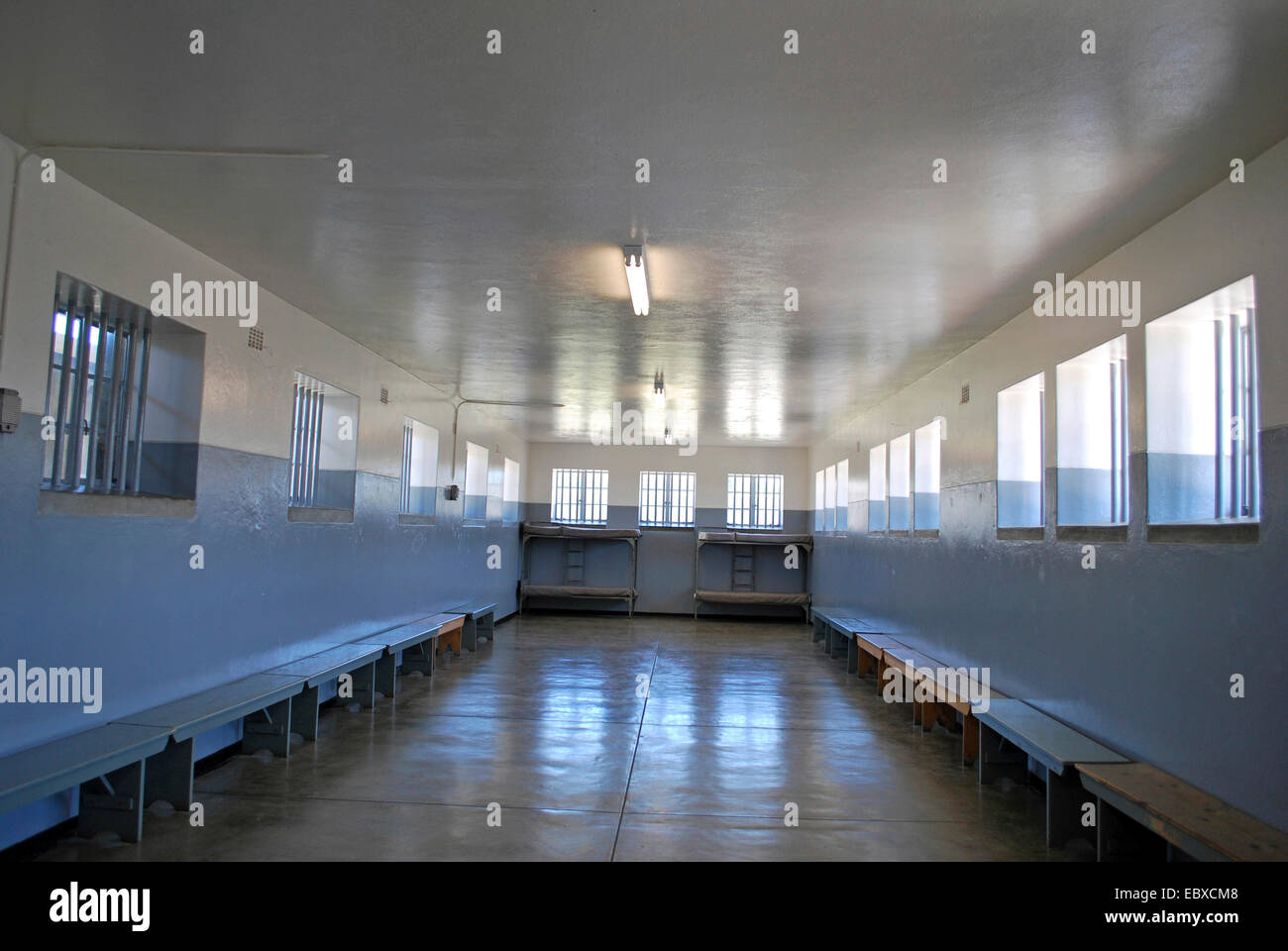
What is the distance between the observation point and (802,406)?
33.1 ft

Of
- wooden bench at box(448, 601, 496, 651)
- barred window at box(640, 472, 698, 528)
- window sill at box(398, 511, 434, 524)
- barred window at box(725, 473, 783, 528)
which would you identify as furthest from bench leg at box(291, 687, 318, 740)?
barred window at box(725, 473, 783, 528)

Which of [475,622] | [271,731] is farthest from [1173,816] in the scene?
[475,622]

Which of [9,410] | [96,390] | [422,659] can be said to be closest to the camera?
[9,410]

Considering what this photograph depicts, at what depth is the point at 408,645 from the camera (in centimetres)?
737

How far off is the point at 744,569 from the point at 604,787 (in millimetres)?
9953

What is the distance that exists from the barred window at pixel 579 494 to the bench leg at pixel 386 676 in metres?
8.06

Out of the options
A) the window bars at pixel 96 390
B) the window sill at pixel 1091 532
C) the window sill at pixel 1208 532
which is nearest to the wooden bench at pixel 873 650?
the window sill at pixel 1091 532

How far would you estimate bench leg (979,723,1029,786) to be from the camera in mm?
5176

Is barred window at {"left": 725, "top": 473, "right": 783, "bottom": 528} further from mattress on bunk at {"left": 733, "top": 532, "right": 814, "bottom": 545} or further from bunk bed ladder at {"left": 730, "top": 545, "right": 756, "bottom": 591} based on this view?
mattress on bunk at {"left": 733, "top": 532, "right": 814, "bottom": 545}

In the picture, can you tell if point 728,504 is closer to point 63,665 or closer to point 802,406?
point 802,406

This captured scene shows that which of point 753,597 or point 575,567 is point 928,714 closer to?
point 753,597

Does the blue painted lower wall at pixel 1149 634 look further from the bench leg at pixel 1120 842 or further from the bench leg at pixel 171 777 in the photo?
the bench leg at pixel 171 777
